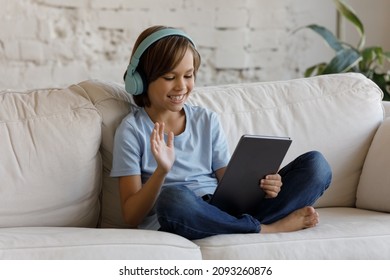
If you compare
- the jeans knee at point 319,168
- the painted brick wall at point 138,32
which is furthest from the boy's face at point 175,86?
the painted brick wall at point 138,32

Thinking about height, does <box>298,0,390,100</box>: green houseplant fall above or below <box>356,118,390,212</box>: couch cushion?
above

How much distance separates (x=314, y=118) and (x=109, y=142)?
0.64 metres

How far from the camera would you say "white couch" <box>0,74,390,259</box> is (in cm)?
170

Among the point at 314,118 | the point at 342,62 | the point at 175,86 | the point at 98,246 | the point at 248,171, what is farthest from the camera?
the point at 342,62

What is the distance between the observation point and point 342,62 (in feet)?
9.73

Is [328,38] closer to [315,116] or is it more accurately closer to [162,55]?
[315,116]

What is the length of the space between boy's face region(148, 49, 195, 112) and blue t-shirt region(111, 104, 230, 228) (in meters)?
0.08

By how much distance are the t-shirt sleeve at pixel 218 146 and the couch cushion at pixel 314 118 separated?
0.10m

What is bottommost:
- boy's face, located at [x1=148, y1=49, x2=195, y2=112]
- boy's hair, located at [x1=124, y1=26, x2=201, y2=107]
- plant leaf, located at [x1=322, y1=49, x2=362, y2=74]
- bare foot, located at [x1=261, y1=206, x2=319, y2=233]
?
bare foot, located at [x1=261, y1=206, x2=319, y2=233]

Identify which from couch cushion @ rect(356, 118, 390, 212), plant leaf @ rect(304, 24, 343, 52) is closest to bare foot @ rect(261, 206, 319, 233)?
couch cushion @ rect(356, 118, 390, 212)

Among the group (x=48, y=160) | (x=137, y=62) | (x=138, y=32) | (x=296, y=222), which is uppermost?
(x=137, y=62)

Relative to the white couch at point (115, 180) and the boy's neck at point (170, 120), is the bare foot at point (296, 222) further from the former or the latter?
the boy's neck at point (170, 120)

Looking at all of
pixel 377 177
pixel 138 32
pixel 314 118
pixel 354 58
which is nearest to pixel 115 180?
pixel 314 118

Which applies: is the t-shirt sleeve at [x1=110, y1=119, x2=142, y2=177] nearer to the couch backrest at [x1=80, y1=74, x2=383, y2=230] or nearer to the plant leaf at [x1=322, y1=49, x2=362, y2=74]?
the couch backrest at [x1=80, y1=74, x2=383, y2=230]
